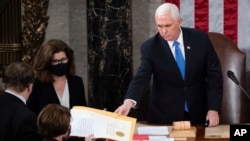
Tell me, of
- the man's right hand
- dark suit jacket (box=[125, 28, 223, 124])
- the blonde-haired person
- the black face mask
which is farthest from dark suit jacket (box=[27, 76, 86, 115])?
the blonde-haired person

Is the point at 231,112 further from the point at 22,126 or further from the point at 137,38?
the point at 22,126

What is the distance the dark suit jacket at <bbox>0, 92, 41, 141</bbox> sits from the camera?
382cm

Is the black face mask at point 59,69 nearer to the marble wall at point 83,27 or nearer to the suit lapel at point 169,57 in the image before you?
the suit lapel at point 169,57

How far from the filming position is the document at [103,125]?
391cm

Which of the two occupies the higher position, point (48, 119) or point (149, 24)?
point (149, 24)

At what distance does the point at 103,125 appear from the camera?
3953mm

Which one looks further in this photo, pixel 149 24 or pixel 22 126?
pixel 149 24

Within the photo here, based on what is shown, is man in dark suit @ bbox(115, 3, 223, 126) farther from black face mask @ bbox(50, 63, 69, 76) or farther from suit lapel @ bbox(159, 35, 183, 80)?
black face mask @ bbox(50, 63, 69, 76)

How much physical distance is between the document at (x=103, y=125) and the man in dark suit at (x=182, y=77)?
0.70 meters

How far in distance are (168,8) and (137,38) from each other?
2.00m

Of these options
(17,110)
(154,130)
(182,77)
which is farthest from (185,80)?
(17,110)

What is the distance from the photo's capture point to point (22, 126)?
382cm

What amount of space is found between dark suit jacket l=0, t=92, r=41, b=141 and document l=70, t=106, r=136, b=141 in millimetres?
301

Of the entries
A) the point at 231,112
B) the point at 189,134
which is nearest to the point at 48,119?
the point at 189,134
